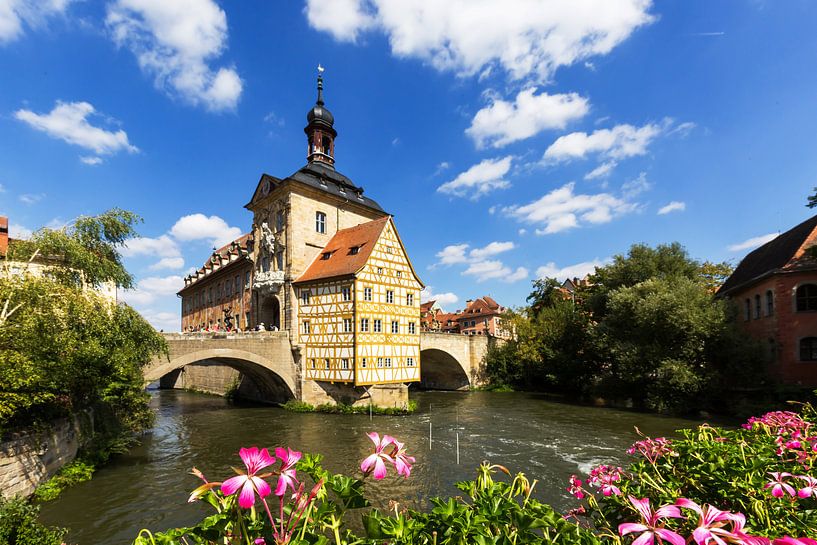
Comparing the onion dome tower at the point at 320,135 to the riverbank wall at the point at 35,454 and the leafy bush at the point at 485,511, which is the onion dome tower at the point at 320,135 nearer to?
the riverbank wall at the point at 35,454

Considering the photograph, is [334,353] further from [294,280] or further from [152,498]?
[152,498]

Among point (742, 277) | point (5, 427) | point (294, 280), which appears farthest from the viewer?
point (742, 277)

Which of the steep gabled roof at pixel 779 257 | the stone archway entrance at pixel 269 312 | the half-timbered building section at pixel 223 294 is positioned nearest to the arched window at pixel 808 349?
the steep gabled roof at pixel 779 257

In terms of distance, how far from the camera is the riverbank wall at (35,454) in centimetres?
873

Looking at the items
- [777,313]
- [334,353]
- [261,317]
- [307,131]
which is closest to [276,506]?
[334,353]

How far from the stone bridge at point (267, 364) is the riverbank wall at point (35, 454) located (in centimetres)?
400

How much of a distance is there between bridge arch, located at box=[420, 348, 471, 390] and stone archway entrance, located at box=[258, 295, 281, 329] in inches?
454

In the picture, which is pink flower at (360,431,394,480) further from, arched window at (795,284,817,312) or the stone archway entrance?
the stone archway entrance

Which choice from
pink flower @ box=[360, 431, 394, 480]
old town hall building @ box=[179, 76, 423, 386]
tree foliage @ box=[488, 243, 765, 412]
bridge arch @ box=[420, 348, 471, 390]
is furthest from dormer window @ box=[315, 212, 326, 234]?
pink flower @ box=[360, 431, 394, 480]

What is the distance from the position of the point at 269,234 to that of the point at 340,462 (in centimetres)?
1644

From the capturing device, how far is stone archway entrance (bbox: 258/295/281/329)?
2677cm

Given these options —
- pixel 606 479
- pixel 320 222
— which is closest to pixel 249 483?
pixel 606 479

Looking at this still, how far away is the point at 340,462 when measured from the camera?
44.0ft

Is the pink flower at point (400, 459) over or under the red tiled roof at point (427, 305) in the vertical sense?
under
